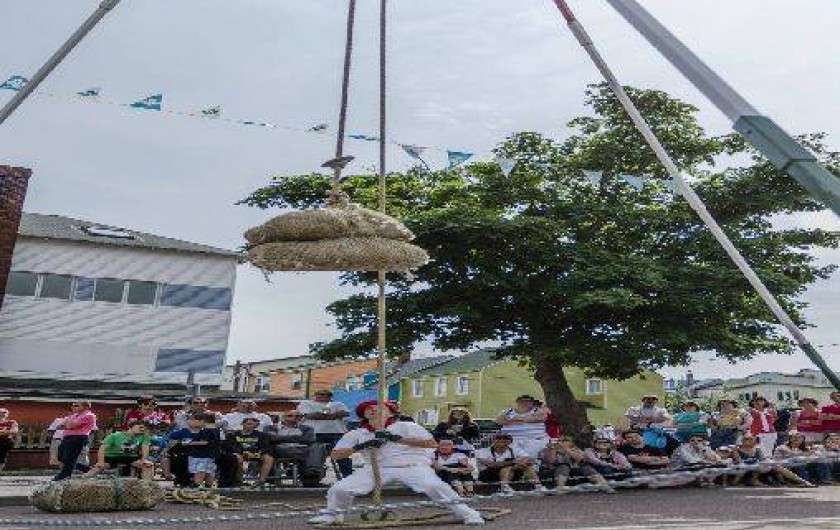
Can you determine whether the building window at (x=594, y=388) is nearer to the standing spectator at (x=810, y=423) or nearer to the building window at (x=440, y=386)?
the building window at (x=440, y=386)

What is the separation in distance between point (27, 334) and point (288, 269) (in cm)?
2273

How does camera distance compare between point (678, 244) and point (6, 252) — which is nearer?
point (678, 244)

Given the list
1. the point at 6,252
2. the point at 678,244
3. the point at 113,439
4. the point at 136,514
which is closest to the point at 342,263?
the point at 136,514

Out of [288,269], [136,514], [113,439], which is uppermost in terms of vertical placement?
[288,269]

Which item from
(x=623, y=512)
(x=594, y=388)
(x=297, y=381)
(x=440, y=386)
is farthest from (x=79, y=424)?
(x=297, y=381)

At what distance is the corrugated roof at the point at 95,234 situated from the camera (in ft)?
93.5

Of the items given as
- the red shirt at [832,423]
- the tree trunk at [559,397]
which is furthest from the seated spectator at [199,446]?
the red shirt at [832,423]

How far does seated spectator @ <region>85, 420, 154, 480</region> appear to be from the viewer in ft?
43.6

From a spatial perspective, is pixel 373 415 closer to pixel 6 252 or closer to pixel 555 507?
pixel 555 507

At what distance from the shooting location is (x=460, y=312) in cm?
1856

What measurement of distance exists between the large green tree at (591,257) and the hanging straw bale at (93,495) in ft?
30.7

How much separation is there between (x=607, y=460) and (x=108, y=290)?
2110 centimetres

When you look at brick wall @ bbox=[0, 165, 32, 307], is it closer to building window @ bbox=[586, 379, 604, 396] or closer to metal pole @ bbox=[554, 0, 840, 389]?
metal pole @ bbox=[554, 0, 840, 389]

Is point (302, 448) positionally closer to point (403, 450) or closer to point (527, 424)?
point (527, 424)
